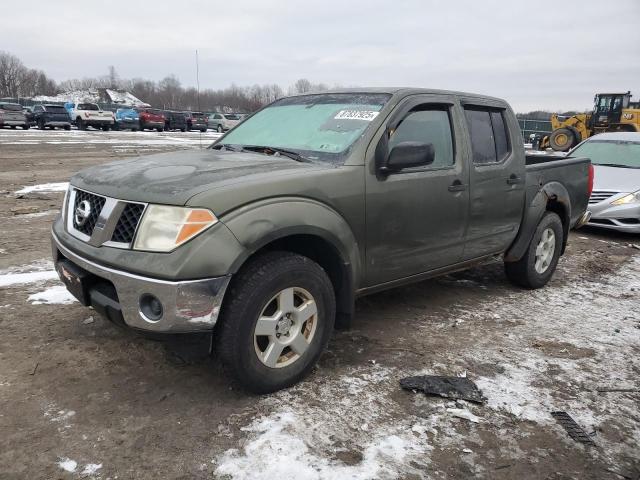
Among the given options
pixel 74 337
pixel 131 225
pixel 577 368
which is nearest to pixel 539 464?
pixel 577 368

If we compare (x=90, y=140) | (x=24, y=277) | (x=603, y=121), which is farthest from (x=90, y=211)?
(x=603, y=121)

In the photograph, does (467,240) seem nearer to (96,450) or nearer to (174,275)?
(174,275)

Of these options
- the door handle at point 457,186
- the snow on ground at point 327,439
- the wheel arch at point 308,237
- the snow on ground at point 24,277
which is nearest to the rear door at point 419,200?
the door handle at point 457,186

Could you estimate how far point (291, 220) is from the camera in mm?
2789

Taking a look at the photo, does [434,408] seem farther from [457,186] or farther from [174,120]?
[174,120]

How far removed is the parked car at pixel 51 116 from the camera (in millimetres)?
29375

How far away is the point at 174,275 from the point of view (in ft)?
8.04

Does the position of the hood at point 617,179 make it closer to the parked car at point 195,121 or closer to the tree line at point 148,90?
the parked car at point 195,121

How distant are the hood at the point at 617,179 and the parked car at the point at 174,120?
3190cm

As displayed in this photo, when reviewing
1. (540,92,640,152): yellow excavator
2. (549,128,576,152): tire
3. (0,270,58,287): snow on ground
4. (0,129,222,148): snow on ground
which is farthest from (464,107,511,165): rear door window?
(549,128,576,152): tire

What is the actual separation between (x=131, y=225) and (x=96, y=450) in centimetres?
111

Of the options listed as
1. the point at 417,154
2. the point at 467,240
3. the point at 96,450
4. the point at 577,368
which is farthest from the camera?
the point at 467,240

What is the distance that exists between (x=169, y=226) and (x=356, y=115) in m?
1.60

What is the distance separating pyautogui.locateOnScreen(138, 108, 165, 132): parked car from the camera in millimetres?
33625
